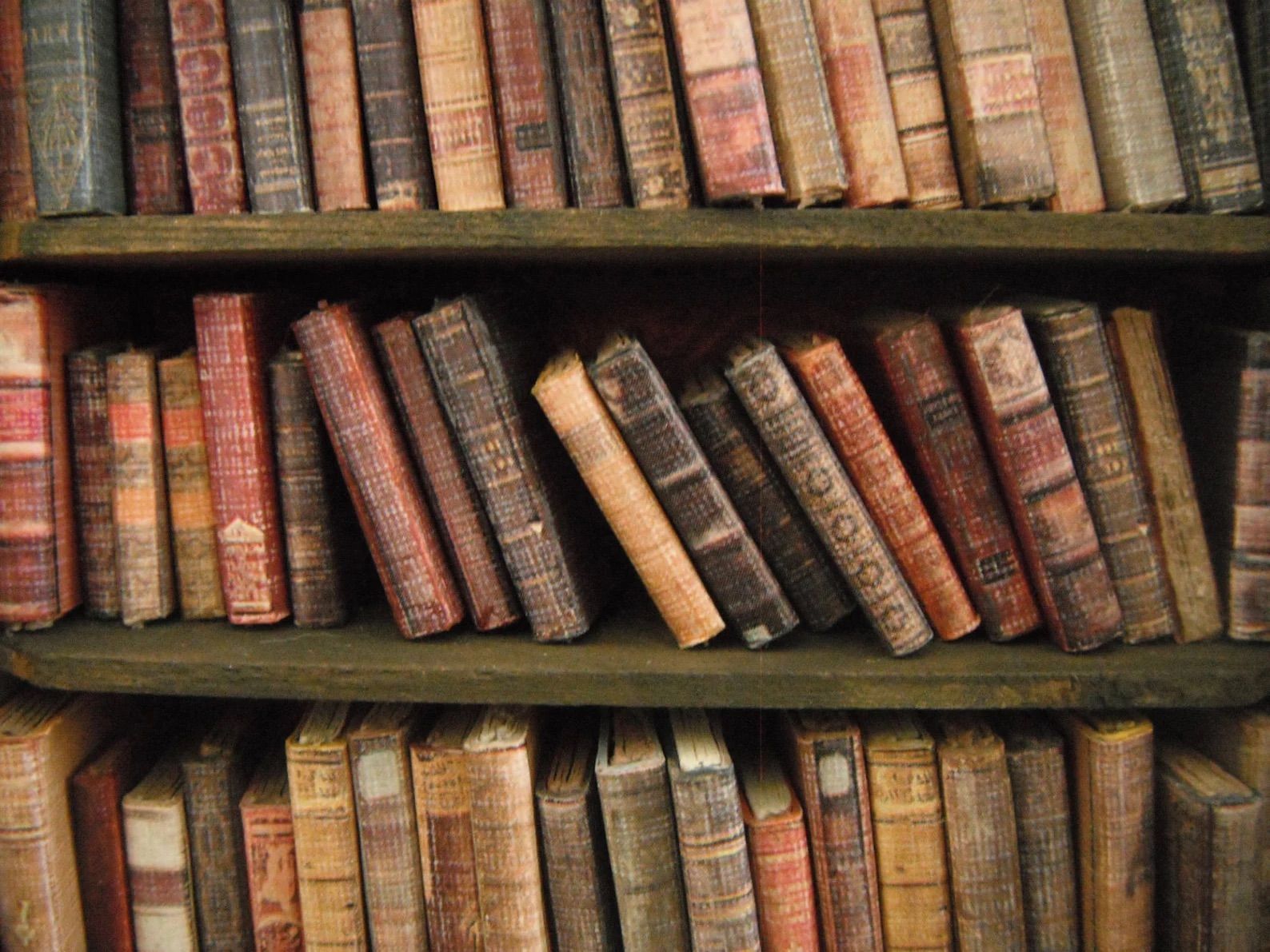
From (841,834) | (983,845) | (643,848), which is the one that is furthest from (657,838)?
(983,845)

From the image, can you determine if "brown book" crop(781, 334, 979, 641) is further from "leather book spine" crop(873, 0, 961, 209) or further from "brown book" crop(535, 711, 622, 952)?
"brown book" crop(535, 711, 622, 952)

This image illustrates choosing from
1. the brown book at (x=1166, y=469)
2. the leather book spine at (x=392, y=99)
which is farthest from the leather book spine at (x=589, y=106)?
the brown book at (x=1166, y=469)

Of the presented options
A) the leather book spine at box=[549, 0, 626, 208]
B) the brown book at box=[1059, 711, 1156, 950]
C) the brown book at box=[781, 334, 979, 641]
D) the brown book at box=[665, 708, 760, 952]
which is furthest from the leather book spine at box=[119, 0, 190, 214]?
the brown book at box=[1059, 711, 1156, 950]

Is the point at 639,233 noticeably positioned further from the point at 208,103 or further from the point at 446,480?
the point at 208,103

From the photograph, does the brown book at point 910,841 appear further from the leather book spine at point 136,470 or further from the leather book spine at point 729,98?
the leather book spine at point 136,470

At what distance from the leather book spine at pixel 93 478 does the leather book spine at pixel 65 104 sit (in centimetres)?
16

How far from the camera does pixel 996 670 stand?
80cm

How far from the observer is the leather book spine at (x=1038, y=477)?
77 cm

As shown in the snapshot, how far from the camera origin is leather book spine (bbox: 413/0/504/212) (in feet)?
2.58

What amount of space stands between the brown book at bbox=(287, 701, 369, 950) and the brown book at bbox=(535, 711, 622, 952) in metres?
0.19

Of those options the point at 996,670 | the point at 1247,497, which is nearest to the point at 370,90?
the point at 996,670

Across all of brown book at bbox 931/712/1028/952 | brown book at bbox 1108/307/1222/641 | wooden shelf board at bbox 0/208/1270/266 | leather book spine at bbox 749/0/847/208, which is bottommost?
brown book at bbox 931/712/1028/952

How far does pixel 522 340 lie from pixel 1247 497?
0.71 metres

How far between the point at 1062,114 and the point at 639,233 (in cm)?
40
